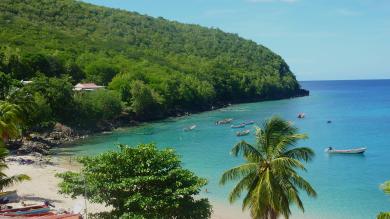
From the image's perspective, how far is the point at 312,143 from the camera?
75812 mm

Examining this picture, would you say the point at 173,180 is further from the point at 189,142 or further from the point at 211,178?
the point at 189,142

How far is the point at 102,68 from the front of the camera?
391 ft

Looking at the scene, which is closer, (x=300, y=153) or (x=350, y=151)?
(x=300, y=153)

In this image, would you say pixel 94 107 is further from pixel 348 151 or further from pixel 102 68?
pixel 348 151

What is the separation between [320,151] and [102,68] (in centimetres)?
6890

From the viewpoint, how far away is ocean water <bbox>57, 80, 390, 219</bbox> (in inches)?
1572

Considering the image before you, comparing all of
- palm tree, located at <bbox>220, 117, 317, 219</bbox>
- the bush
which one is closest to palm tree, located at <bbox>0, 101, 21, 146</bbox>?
palm tree, located at <bbox>220, 117, 317, 219</bbox>

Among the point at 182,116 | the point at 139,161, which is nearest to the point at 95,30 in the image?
the point at 182,116

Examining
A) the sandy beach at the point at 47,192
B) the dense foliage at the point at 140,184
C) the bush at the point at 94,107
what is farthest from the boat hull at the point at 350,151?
the dense foliage at the point at 140,184

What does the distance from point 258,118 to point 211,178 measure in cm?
6215

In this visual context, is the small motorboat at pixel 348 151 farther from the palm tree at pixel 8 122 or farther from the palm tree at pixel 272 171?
the palm tree at pixel 272 171

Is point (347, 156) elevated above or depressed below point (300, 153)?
below

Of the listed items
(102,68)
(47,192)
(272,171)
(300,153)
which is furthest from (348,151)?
(102,68)

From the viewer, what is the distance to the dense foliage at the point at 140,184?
19.2 metres
